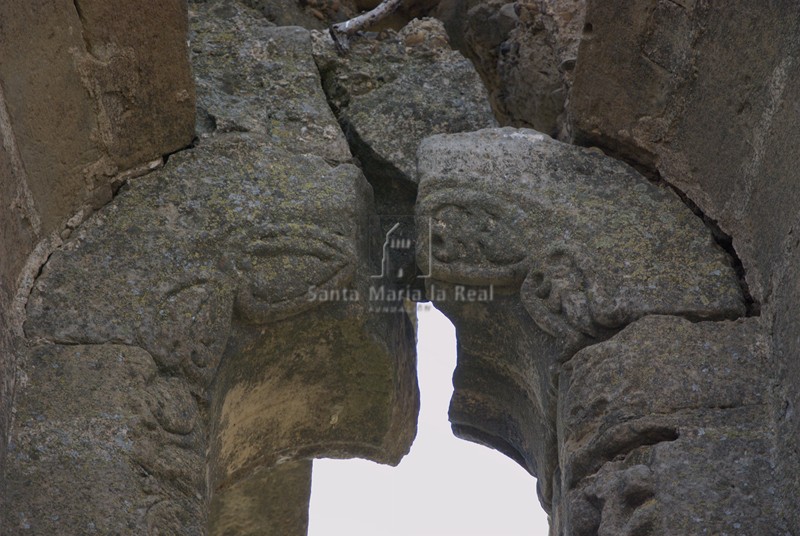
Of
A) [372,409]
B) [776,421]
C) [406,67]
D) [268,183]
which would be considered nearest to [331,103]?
[406,67]

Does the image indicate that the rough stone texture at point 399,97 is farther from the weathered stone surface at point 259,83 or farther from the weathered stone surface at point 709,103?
the weathered stone surface at point 709,103

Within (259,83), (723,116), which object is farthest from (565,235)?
(259,83)

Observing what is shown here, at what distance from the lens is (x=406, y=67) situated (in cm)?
418

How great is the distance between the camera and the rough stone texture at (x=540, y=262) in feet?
10.9

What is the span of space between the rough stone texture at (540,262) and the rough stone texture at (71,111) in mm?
679

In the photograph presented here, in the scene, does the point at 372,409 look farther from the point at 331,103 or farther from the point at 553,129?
the point at 553,129

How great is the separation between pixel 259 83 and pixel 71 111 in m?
0.70

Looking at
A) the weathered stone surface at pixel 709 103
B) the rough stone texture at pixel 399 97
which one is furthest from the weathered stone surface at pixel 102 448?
the weathered stone surface at pixel 709 103

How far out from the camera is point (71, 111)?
135 inches

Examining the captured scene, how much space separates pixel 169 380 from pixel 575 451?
87cm

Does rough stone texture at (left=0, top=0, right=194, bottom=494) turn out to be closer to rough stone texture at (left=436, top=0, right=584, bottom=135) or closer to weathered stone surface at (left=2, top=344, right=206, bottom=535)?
weathered stone surface at (left=2, top=344, right=206, bottom=535)

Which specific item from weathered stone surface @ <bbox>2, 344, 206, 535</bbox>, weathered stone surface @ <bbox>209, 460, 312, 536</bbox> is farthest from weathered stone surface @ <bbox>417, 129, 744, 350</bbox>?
weathered stone surface @ <bbox>209, 460, 312, 536</bbox>

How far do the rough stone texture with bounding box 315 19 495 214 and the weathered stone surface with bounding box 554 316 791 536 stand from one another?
35.0 inches

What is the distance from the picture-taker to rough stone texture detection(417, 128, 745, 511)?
3314mm
